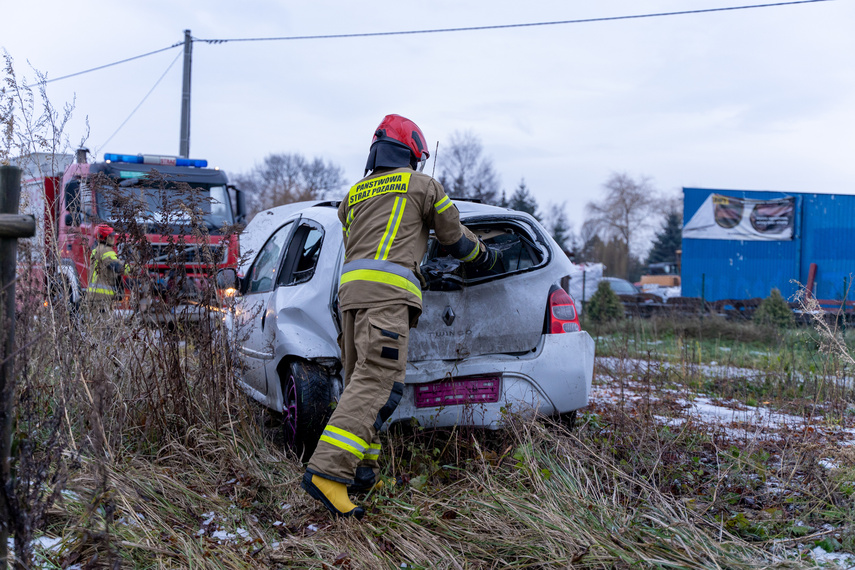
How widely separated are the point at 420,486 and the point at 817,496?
1.83m

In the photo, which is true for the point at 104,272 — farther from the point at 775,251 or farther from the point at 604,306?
the point at 775,251

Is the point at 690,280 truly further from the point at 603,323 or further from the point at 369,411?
the point at 369,411

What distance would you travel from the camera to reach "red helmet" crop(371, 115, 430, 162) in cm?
336

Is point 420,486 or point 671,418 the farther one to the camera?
point 671,418

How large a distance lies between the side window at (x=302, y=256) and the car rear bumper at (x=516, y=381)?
0.94 m

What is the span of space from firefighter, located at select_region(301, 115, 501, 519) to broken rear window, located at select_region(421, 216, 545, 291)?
212 millimetres

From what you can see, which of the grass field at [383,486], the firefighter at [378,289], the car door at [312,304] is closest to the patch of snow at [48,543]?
the grass field at [383,486]

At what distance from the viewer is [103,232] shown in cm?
415

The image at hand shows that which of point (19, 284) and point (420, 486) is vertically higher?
point (19, 284)

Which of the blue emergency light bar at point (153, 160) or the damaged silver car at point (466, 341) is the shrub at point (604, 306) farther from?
the damaged silver car at point (466, 341)

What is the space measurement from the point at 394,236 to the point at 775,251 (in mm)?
18001

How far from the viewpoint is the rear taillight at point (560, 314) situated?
145 inches

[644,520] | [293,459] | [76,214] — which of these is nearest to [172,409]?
[293,459]

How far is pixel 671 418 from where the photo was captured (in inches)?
181
